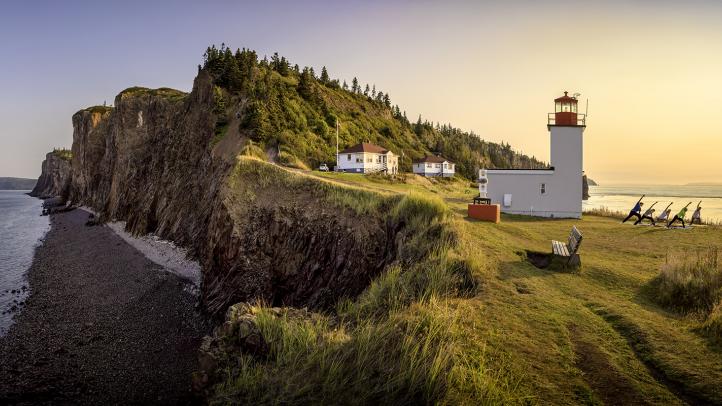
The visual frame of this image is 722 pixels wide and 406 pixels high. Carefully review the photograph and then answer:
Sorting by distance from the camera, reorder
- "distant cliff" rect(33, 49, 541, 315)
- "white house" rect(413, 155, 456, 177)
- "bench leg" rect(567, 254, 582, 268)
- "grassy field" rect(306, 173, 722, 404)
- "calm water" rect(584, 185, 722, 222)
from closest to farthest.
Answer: "grassy field" rect(306, 173, 722, 404), "bench leg" rect(567, 254, 582, 268), "distant cliff" rect(33, 49, 541, 315), "calm water" rect(584, 185, 722, 222), "white house" rect(413, 155, 456, 177)

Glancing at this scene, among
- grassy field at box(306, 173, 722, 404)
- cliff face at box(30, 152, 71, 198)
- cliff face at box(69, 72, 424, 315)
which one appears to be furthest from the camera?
cliff face at box(30, 152, 71, 198)

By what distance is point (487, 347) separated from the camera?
17.9ft

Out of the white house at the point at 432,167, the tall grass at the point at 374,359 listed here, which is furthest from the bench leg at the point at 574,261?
the white house at the point at 432,167

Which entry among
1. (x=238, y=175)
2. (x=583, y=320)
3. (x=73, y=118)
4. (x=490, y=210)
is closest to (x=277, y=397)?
(x=583, y=320)

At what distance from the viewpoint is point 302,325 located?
243 inches

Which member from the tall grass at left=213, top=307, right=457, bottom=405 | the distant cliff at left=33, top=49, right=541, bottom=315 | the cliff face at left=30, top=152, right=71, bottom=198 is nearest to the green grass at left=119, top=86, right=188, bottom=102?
the distant cliff at left=33, top=49, right=541, bottom=315

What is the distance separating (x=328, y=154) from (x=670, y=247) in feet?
158

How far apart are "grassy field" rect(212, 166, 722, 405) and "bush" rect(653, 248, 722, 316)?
1.02ft

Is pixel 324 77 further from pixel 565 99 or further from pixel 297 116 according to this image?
pixel 565 99

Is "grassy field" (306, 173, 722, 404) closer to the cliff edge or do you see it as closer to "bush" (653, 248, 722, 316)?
A: "bush" (653, 248, 722, 316)

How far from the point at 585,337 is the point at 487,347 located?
6.63ft

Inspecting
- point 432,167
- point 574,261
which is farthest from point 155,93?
point 574,261

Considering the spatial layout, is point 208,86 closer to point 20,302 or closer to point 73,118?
point 20,302

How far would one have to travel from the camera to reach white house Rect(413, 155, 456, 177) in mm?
74062
